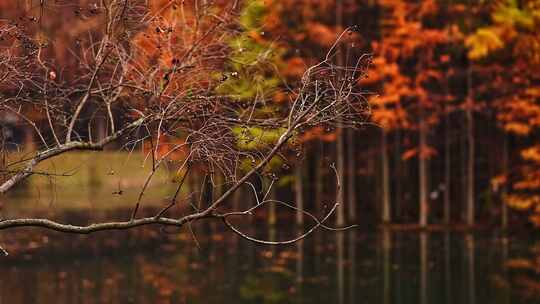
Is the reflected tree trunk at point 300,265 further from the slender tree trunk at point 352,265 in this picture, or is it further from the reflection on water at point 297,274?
the slender tree trunk at point 352,265

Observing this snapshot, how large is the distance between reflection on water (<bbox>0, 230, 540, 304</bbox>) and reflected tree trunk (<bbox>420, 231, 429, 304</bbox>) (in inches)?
0.8

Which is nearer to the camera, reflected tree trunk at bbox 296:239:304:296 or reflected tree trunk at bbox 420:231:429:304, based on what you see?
reflected tree trunk at bbox 420:231:429:304

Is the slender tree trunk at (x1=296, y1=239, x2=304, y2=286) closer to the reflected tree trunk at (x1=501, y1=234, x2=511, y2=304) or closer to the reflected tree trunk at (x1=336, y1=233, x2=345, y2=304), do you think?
the reflected tree trunk at (x1=336, y1=233, x2=345, y2=304)

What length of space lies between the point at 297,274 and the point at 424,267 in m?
3.11

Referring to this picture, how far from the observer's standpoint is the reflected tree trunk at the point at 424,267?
17656 mm

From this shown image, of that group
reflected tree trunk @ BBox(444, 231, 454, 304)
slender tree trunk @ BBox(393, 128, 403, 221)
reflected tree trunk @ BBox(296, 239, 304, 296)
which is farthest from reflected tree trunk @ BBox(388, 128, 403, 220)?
reflected tree trunk @ BBox(296, 239, 304, 296)

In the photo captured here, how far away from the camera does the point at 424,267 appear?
21.8 meters

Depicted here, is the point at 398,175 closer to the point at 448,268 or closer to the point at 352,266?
the point at 352,266

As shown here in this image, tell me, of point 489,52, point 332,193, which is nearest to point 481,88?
point 489,52

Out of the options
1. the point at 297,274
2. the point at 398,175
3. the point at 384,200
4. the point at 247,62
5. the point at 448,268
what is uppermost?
the point at 398,175

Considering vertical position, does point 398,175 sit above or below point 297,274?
above

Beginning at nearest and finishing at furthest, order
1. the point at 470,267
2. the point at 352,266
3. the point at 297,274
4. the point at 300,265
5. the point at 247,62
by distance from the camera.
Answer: the point at 247,62 → the point at 297,274 → the point at 470,267 → the point at 352,266 → the point at 300,265

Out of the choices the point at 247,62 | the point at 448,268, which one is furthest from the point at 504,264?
the point at 247,62

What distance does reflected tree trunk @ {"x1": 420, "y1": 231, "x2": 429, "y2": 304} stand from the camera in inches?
695
